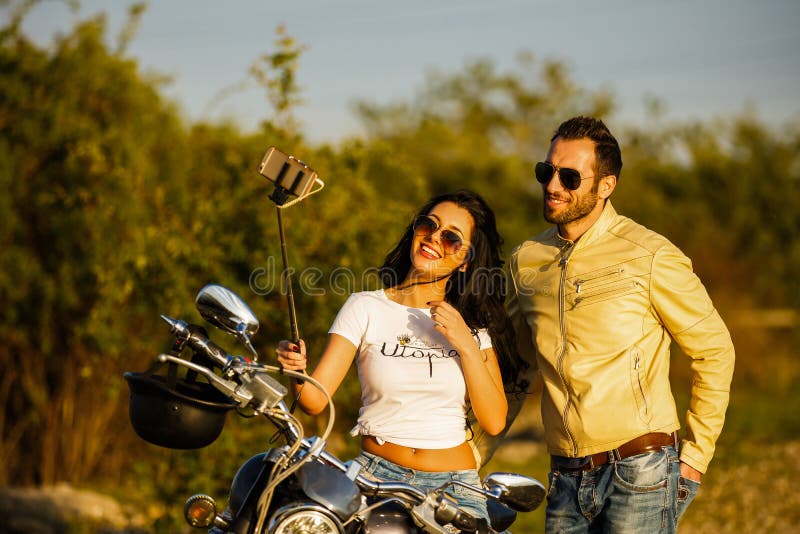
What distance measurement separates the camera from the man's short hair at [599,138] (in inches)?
151

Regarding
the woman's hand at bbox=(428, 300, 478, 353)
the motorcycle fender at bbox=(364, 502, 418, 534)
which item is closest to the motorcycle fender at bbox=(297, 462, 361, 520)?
the motorcycle fender at bbox=(364, 502, 418, 534)

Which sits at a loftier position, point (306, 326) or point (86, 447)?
point (306, 326)

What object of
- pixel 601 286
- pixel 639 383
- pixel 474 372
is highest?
pixel 601 286

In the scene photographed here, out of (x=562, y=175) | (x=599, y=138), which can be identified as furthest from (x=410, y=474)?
(x=599, y=138)

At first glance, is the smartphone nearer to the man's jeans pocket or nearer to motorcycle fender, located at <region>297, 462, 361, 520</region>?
motorcycle fender, located at <region>297, 462, 361, 520</region>

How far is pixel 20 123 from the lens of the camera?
802 centimetres

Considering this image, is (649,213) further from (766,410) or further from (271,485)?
(271,485)

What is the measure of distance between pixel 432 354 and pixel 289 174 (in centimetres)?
109

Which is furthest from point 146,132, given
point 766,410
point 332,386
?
point 766,410

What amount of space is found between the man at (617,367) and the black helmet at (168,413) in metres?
Result: 1.57

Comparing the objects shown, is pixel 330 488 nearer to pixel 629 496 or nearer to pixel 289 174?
pixel 289 174

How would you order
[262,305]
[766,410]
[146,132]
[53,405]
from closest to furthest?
1. [262,305]
2. [53,405]
3. [146,132]
4. [766,410]

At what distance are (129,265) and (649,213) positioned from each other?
438 inches

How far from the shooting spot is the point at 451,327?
3443mm
